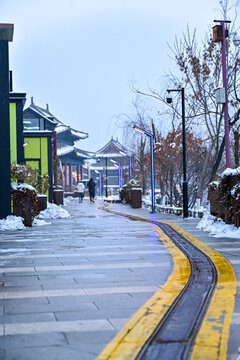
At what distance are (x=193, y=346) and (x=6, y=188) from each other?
42.2ft

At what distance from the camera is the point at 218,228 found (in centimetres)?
1323

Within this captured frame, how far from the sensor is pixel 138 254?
939 centimetres

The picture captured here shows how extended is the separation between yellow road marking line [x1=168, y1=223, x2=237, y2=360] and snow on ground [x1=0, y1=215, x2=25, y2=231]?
868 cm

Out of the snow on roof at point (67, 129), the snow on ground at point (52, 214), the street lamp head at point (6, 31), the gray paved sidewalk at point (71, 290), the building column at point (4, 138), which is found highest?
the snow on roof at point (67, 129)

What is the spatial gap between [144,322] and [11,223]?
11.2 metres

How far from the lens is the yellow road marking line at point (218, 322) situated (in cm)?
385

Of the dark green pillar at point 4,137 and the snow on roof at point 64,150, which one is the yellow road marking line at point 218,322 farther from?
the snow on roof at point 64,150

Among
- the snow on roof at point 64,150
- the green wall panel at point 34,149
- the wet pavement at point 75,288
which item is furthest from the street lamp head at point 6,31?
the snow on roof at point 64,150

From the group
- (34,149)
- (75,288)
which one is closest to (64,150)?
(34,149)

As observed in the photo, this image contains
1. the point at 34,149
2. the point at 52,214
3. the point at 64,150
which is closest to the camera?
Answer: the point at 52,214

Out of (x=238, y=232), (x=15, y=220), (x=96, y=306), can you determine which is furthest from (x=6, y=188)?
(x=96, y=306)

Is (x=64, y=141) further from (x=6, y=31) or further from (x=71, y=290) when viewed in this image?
(x=71, y=290)

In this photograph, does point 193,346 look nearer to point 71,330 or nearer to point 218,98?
point 71,330

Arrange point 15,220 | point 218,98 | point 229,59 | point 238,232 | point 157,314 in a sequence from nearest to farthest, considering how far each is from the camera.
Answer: point 157,314 → point 238,232 → point 15,220 → point 218,98 → point 229,59
